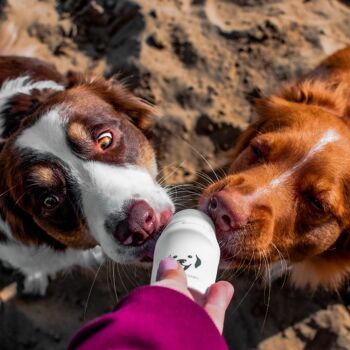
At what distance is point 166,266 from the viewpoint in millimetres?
2070

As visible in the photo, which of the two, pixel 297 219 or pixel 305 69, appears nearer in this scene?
pixel 297 219

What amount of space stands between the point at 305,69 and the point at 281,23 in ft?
2.14

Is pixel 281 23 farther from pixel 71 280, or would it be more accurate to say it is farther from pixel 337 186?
pixel 71 280

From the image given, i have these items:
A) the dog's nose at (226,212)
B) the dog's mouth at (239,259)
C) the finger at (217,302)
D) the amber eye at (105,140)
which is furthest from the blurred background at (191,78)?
the finger at (217,302)

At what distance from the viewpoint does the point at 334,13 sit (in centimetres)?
539

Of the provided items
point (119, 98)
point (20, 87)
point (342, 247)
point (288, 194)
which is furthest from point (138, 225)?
point (20, 87)

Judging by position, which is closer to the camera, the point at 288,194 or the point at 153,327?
the point at 153,327

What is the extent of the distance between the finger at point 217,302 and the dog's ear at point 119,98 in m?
2.01

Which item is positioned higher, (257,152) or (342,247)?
(257,152)

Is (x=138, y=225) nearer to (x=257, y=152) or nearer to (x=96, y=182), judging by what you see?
(x=96, y=182)

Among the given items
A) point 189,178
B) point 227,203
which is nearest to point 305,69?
point 189,178

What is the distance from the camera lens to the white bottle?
2.15 meters

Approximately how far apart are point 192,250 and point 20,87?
2.41 metres

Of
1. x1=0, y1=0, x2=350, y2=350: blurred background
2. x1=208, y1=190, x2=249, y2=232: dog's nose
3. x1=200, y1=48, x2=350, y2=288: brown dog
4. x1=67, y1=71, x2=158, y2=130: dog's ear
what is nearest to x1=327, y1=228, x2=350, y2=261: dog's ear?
x1=200, y1=48, x2=350, y2=288: brown dog
